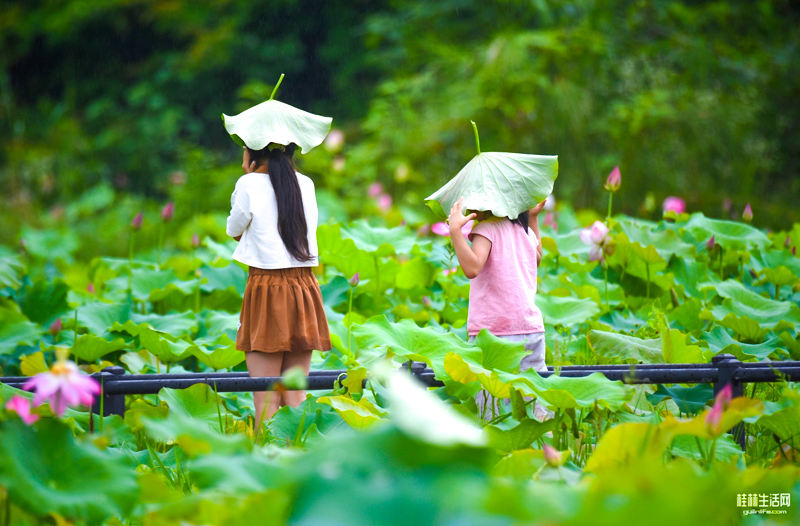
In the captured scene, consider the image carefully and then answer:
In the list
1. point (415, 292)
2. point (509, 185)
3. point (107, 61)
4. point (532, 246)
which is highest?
point (107, 61)

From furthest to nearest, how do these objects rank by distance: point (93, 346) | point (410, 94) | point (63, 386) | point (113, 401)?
point (410, 94) → point (93, 346) → point (113, 401) → point (63, 386)

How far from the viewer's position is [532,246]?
6.52 ft

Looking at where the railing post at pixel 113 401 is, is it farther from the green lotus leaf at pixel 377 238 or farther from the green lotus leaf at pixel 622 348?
the green lotus leaf at pixel 377 238

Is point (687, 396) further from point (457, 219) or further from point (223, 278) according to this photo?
point (223, 278)

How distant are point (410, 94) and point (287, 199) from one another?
541cm

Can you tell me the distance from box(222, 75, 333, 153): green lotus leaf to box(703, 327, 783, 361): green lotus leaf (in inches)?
54.2

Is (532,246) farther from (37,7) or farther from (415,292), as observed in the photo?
(37,7)

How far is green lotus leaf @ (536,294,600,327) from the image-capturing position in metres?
2.57

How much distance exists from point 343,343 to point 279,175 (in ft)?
2.36

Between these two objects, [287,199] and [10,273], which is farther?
[10,273]

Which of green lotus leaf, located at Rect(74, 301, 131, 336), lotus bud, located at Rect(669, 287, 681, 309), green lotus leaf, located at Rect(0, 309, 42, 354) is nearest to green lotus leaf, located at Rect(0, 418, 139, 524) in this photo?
green lotus leaf, located at Rect(0, 309, 42, 354)

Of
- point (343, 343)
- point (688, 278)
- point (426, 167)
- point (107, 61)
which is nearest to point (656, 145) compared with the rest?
point (426, 167)

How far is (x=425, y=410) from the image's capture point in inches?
30.6

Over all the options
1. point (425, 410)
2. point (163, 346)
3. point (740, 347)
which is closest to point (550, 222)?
point (740, 347)
